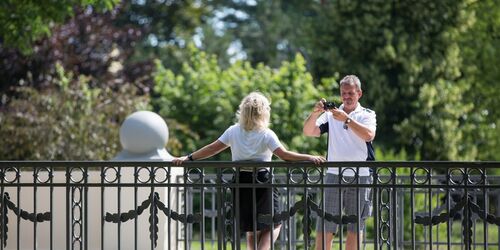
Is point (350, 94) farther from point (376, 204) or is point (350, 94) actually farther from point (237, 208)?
point (237, 208)

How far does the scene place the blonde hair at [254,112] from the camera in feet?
30.6

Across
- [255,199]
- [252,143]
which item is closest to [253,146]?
[252,143]

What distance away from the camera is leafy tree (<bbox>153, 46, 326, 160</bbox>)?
73.5 feet

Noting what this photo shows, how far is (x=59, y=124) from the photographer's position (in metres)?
20.0

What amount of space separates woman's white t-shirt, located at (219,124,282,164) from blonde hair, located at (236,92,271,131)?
0.06 m

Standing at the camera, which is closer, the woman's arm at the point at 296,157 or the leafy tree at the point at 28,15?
the woman's arm at the point at 296,157

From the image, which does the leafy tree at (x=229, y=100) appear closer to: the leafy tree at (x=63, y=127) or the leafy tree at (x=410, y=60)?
the leafy tree at (x=63, y=127)

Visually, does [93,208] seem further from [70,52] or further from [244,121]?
[70,52]

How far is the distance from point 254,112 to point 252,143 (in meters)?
0.28

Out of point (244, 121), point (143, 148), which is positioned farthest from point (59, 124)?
point (244, 121)

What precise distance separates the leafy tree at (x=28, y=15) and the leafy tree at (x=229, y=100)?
19.9 ft

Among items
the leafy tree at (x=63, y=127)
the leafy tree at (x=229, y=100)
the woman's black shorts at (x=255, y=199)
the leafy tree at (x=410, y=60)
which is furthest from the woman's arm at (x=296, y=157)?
the leafy tree at (x=410, y=60)

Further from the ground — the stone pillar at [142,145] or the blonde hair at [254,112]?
the blonde hair at [254,112]

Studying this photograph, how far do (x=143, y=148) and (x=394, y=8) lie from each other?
1741 cm
